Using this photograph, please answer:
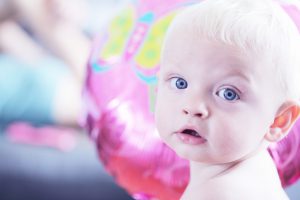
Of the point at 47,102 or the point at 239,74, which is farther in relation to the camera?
the point at 47,102

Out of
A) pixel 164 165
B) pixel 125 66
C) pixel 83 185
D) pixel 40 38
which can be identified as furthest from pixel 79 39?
pixel 164 165

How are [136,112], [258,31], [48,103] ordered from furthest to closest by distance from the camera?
[48,103]
[136,112]
[258,31]

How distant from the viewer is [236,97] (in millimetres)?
505

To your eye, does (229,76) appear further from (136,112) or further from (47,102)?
(47,102)

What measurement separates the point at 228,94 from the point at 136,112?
27 centimetres

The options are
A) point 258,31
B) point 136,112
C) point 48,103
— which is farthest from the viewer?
point 48,103

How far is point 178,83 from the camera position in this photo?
1.74 feet

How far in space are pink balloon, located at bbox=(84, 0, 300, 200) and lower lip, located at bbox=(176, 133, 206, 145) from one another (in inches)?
6.6

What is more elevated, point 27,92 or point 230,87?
point 27,92

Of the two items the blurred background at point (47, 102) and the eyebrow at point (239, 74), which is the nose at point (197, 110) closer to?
the eyebrow at point (239, 74)

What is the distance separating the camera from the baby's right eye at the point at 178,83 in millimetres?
526

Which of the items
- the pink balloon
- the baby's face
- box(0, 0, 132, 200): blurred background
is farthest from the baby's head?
box(0, 0, 132, 200): blurred background

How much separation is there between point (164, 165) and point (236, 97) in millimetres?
239

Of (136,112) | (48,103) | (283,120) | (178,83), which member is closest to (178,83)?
(178,83)
